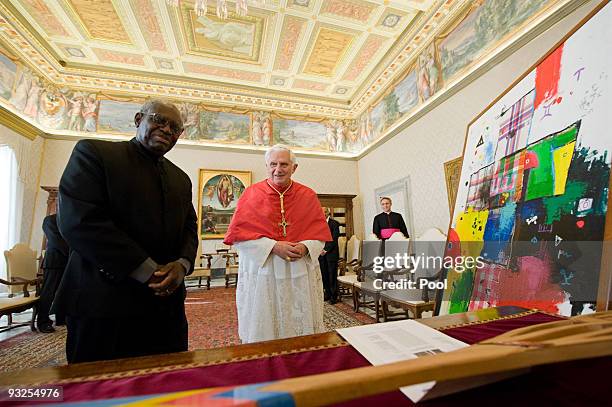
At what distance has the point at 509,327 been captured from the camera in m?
0.98

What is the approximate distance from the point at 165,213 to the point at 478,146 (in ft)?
7.42

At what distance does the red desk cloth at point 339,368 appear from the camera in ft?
1.83

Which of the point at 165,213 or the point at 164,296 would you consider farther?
the point at 165,213

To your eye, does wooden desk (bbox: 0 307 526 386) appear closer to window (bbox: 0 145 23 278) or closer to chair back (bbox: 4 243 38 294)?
chair back (bbox: 4 243 38 294)

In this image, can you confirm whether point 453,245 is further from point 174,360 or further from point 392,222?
point 392,222

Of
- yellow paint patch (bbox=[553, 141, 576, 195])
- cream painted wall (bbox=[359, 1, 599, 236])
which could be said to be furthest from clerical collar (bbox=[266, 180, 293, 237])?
cream painted wall (bbox=[359, 1, 599, 236])

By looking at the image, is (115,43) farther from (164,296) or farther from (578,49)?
(578,49)

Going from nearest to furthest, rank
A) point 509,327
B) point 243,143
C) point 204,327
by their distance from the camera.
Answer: point 509,327
point 204,327
point 243,143

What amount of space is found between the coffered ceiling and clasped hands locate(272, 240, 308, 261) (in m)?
6.31

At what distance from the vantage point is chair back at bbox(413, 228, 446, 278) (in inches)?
181

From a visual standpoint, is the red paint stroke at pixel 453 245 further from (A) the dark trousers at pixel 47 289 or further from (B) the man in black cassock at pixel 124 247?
(A) the dark trousers at pixel 47 289

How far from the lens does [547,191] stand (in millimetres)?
1374

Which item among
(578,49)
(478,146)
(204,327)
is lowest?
(204,327)

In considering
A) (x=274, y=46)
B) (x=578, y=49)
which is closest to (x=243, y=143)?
(x=274, y=46)
